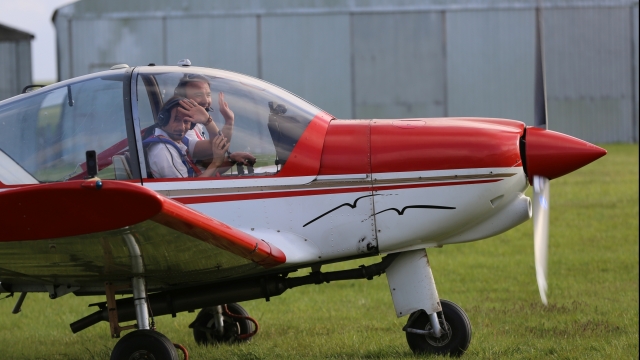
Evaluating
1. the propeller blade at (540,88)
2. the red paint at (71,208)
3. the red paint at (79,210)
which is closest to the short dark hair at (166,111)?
the red paint at (79,210)

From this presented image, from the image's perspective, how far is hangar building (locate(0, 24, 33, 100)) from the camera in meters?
27.6

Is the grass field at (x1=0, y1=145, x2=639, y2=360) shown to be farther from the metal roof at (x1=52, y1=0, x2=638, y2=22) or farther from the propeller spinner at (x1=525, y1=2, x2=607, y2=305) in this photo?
the metal roof at (x1=52, y1=0, x2=638, y2=22)

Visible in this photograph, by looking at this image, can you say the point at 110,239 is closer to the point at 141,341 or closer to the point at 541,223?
the point at 141,341

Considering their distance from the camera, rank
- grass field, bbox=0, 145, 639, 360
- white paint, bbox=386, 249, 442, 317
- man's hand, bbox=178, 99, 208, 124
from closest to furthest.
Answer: man's hand, bbox=178, 99, 208, 124, white paint, bbox=386, 249, 442, 317, grass field, bbox=0, 145, 639, 360

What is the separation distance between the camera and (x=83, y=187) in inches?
161

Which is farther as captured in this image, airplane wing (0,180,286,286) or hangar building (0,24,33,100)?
hangar building (0,24,33,100)

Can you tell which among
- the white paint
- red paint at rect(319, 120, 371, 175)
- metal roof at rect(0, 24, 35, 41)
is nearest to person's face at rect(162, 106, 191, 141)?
red paint at rect(319, 120, 371, 175)

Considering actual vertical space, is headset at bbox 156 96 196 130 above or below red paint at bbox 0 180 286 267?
above

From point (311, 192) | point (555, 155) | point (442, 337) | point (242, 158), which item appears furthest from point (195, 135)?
point (555, 155)

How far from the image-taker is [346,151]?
217 inches

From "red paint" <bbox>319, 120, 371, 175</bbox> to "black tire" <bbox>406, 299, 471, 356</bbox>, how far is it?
118 cm

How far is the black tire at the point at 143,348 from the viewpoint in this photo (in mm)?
5344

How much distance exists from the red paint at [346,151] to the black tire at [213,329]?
2119 millimetres

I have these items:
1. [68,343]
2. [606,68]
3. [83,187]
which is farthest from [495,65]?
[83,187]
